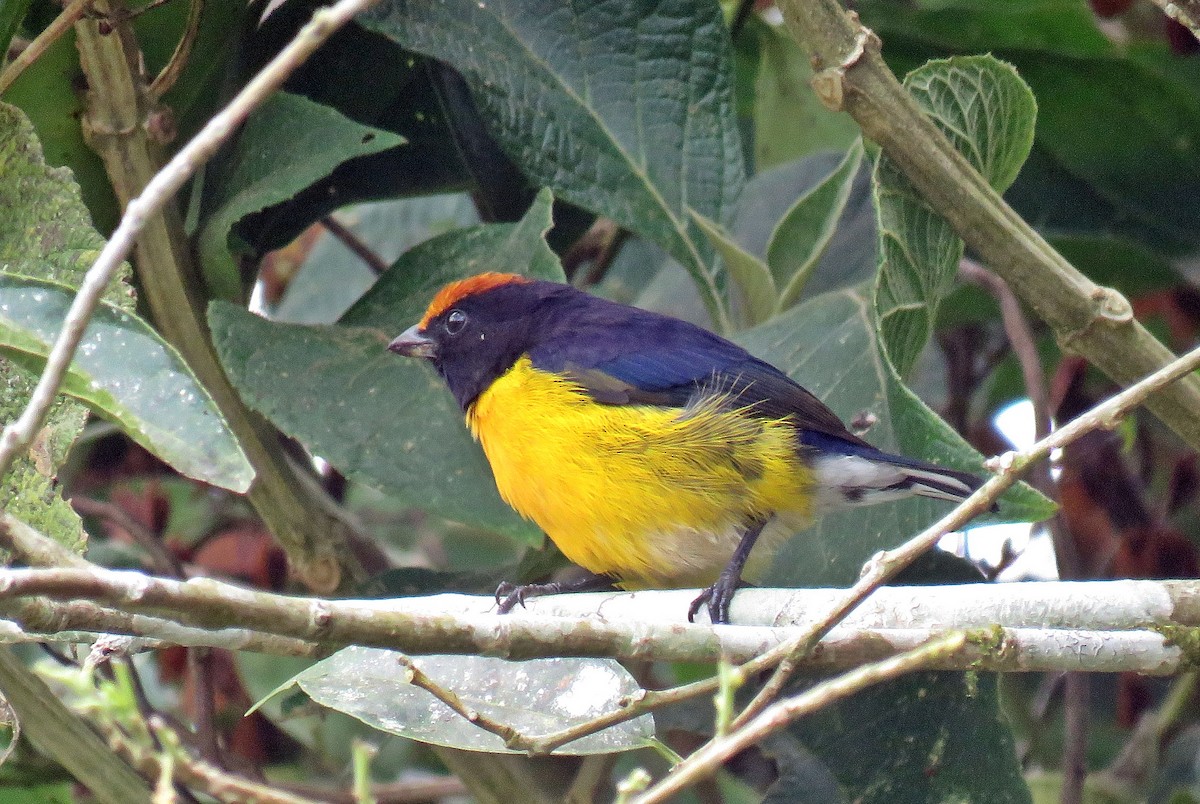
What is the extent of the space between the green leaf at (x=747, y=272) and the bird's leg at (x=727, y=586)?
0.46 m

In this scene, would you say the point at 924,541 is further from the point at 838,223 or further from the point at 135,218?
the point at 838,223

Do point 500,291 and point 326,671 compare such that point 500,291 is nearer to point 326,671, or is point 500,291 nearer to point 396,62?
point 396,62

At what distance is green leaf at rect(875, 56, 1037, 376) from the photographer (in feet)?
7.46

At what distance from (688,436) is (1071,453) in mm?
1518

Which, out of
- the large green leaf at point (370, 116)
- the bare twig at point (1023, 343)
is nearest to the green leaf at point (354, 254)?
the large green leaf at point (370, 116)

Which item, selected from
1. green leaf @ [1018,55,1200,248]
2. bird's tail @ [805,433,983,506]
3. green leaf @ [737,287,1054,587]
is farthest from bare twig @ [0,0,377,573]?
green leaf @ [1018,55,1200,248]

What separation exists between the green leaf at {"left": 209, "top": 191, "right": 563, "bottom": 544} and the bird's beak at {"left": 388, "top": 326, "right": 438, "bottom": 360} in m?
0.02

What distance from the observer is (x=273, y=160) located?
8.04 ft

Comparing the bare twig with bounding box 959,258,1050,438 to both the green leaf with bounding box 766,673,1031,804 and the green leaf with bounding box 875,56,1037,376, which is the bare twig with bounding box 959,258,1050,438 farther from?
the green leaf with bounding box 766,673,1031,804

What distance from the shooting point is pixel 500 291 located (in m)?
3.22

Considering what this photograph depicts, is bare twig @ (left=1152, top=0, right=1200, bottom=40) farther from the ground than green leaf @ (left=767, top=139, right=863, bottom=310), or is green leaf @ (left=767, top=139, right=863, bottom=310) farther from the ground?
bare twig @ (left=1152, top=0, right=1200, bottom=40)

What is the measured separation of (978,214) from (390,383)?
1109mm

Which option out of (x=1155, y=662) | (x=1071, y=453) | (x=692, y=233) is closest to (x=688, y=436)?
(x=692, y=233)

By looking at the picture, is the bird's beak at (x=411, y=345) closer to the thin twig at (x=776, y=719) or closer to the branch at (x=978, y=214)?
the branch at (x=978, y=214)
